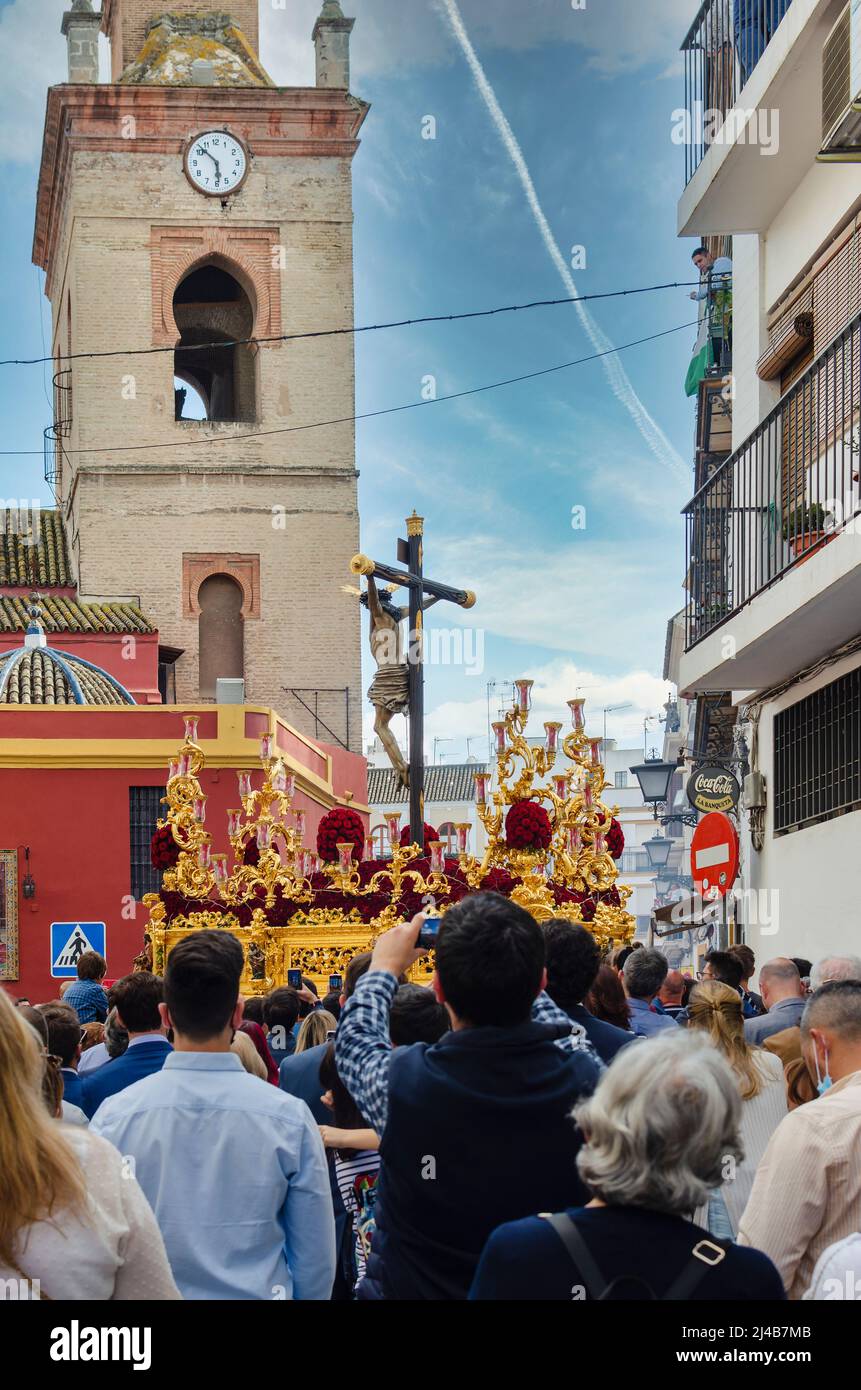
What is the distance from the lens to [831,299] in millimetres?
12672

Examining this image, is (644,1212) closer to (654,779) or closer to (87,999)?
(87,999)

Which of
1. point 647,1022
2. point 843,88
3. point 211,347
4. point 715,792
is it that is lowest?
point 647,1022

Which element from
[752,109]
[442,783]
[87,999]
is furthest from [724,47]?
[442,783]

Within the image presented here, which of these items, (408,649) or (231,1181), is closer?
(231,1181)

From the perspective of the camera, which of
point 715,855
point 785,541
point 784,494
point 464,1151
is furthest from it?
point 784,494

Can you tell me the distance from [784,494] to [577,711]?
2.22m

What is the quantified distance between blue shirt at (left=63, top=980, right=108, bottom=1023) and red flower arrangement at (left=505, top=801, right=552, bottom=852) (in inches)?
155

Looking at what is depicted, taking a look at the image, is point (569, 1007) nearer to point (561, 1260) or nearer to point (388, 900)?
point (561, 1260)

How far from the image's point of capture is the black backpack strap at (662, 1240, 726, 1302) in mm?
2953

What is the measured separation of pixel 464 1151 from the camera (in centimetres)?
360

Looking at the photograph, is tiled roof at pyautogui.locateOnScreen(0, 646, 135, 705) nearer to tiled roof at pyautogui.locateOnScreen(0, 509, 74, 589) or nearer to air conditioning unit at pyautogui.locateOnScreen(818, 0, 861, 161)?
tiled roof at pyautogui.locateOnScreen(0, 509, 74, 589)

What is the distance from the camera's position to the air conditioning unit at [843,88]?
31.2 ft

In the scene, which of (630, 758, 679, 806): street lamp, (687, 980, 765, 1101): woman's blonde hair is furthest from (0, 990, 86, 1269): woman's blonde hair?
(630, 758, 679, 806): street lamp
